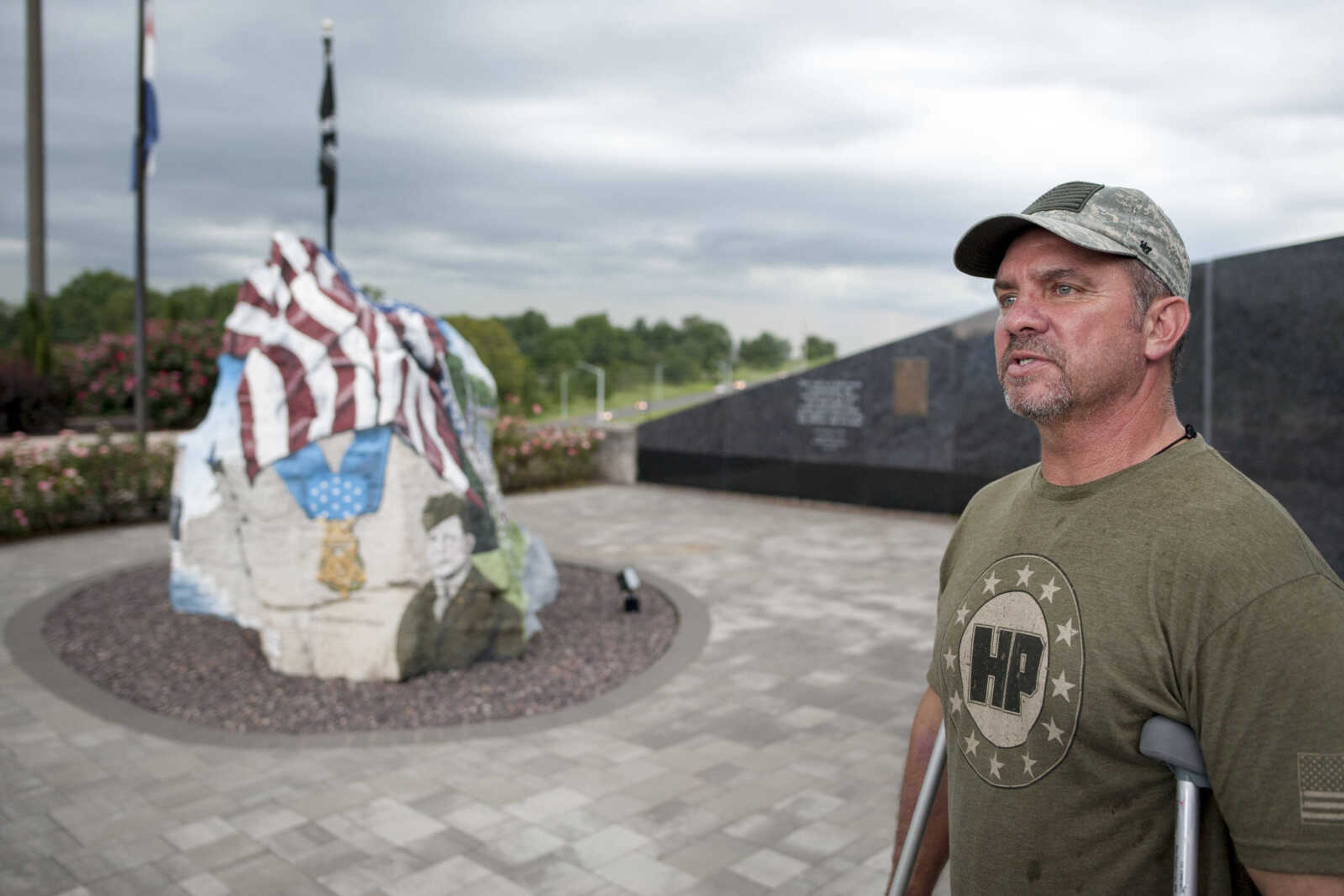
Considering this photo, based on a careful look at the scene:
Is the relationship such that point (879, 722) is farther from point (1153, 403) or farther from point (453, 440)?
point (1153, 403)

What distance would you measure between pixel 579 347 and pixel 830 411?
11.1 metres

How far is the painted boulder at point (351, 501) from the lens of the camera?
6.09m

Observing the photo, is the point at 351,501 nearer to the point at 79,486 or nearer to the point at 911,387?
the point at 79,486

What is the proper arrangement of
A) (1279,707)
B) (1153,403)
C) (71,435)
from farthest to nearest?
(71,435) → (1153,403) → (1279,707)

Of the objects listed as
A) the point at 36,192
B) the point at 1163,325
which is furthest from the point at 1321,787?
the point at 36,192

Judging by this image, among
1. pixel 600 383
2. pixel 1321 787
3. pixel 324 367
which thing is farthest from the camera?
pixel 600 383

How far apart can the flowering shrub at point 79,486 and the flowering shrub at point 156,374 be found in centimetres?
991

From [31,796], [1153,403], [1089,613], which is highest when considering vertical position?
[1153,403]

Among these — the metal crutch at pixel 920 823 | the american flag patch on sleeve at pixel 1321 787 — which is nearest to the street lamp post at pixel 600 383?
the metal crutch at pixel 920 823

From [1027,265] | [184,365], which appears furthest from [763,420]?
[184,365]

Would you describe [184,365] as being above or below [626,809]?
above

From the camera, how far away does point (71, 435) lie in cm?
1260

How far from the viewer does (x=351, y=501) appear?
20.0ft

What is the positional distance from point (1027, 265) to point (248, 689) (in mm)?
5658
